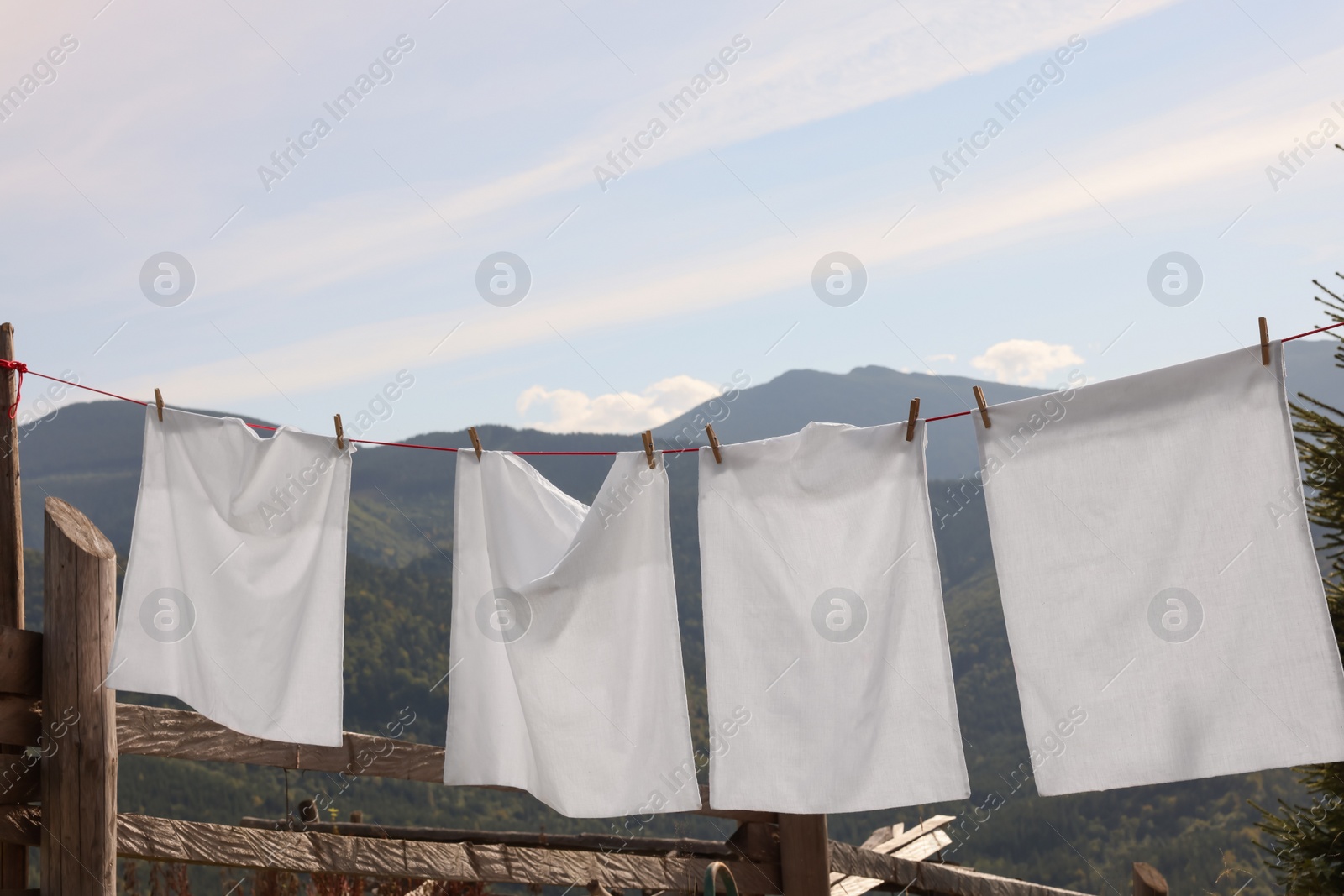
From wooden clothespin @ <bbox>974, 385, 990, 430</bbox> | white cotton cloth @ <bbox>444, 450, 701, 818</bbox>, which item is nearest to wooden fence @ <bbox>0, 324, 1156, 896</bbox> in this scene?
white cotton cloth @ <bbox>444, 450, 701, 818</bbox>

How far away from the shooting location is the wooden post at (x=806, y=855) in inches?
185

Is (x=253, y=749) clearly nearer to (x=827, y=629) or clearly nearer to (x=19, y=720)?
(x=19, y=720)

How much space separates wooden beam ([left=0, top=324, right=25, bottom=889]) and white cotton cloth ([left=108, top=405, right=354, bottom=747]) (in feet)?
1.49

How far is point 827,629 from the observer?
3402 millimetres

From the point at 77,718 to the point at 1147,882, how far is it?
4.40 m

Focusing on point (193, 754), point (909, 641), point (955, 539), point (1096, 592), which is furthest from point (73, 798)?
point (955, 539)

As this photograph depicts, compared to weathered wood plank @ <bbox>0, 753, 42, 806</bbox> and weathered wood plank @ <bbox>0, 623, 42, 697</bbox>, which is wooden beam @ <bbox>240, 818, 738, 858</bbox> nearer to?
weathered wood plank @ <bbox>0, 753, 42, 806</bbox>

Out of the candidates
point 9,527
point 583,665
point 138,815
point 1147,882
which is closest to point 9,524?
point 9,527

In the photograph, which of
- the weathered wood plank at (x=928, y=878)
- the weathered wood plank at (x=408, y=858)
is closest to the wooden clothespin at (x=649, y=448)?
the weathered wood plank at (x=408, y=858)

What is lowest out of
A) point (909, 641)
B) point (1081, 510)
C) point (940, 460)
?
point (909, 641)

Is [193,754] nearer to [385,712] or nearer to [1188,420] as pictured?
[1188,420]

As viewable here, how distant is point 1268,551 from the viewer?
113 inches

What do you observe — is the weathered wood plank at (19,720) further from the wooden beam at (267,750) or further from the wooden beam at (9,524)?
the wooden beam at (267,750)

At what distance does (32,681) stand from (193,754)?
0.83 m
